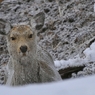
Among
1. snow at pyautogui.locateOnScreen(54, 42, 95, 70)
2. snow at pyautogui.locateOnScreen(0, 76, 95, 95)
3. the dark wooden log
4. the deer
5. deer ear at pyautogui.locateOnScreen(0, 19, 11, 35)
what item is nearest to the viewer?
snow at pyautogui.locateOnScreen(0, 76, 95, 95)

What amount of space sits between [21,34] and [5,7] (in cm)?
819

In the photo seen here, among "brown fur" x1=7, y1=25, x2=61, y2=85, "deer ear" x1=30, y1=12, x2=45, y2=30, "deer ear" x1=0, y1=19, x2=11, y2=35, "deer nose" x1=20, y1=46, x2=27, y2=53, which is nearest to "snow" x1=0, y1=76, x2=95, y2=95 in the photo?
"deer nose" x1=20, y1=46, x2=27, y2=53

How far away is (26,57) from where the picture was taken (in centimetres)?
645

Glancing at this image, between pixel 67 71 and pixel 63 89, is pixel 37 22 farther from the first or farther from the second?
pixel 63 89

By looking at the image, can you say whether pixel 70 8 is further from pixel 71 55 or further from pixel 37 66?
pixel 37 66

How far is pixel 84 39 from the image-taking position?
11.2 meters

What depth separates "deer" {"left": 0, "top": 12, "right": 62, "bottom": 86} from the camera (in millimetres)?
6340

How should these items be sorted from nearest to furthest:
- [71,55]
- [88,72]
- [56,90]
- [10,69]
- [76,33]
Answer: [56,90] → [10,69] → [88,72] → [71,55] → [76,33]

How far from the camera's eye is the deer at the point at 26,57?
20.8 ft

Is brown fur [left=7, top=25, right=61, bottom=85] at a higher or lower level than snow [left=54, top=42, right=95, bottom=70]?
higher

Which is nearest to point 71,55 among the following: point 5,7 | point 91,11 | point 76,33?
point 76,33

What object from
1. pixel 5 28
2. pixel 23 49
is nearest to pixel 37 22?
pixel 5 28

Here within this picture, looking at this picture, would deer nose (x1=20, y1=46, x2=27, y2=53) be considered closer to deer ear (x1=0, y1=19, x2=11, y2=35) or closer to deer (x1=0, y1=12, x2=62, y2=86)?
deer (x1=0, y1=12, x2=62, y2=86)

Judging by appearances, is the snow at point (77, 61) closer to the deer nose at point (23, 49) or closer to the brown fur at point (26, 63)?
the brown fur at point (26, 63)
